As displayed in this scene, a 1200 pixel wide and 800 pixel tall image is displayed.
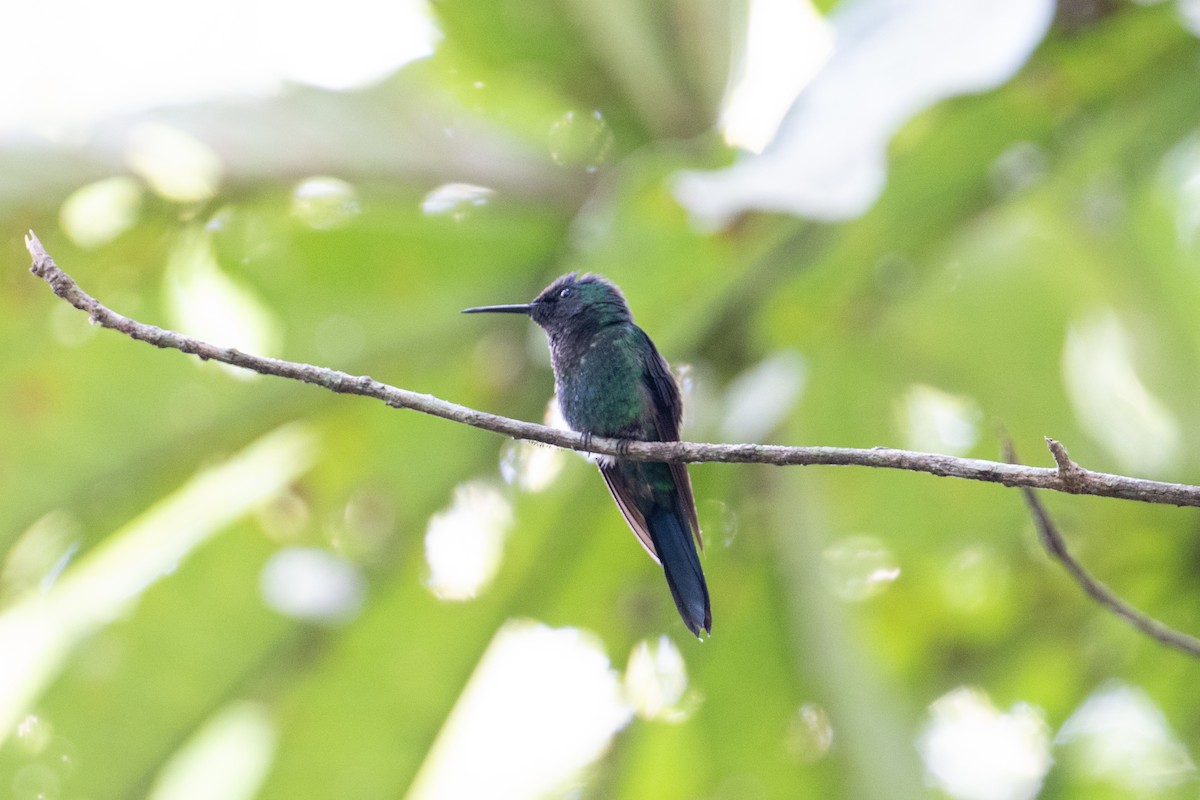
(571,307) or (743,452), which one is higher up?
Answer: (743,452)

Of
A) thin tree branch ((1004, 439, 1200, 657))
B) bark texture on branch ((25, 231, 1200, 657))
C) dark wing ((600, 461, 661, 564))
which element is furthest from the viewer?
dark wing ((600, 461, 661, 564))

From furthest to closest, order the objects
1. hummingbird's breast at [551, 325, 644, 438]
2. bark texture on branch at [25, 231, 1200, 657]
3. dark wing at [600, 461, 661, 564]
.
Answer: hummingbird's breast at [551, 325, 644, 438] → dark wing at [600, 461, 661, 564] → bark texture on branch at [25, 231, 1200, 657]

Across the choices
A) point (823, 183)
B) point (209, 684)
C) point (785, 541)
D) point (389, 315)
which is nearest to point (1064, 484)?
point (823, 183)

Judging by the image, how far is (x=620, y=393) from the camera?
399 centimetres

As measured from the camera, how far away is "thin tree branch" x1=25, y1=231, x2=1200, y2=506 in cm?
203

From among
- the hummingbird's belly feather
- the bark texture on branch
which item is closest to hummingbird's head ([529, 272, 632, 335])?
the hummingbird's belly feather

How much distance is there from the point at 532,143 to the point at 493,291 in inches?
22.3

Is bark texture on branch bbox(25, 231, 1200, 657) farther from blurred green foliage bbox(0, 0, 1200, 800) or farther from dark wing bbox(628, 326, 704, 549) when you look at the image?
blurred green foliage bbox(0, 0, 1200, 800)

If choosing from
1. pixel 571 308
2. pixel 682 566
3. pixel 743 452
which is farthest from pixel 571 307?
pixel 743 452

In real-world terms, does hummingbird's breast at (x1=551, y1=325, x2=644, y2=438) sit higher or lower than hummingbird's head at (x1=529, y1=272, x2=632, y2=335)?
lower

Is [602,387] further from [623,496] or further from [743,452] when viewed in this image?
[743,452]

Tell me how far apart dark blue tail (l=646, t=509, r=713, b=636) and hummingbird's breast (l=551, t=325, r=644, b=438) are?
0.34m

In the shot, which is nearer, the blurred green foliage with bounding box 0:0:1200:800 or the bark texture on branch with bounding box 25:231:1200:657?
the bark texture on branch with bounding box 25:231:1200:657

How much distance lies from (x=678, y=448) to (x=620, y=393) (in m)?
1.27
